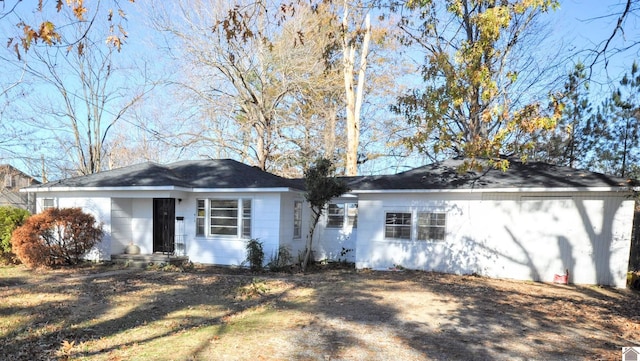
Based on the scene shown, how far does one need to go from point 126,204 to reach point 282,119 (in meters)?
9.04

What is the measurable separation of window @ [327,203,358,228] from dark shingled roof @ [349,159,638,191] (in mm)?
1507

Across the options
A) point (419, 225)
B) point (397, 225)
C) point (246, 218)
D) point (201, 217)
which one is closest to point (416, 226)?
point (419, 225)

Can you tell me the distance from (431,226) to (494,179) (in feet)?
7.31

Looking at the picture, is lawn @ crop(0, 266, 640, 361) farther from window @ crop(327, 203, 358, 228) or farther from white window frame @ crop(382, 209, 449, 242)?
window @ crop(327, 203, 358, 228)

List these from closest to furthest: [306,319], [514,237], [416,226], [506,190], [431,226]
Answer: [306,319], [506,190], [514,237], [431,226], [416,226]

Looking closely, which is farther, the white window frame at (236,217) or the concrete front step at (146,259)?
the white window frame at (236,217)

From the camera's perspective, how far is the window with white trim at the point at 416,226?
1163cm

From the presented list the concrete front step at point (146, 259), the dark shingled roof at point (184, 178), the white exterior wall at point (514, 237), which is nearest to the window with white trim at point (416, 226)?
the white exterior wall at point (514, 237)

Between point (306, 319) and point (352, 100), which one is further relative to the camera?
point (352, 100)

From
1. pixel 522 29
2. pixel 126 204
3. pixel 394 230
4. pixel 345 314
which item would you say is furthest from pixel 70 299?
pixel 522 29

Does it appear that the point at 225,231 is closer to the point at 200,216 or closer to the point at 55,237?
the point at 200,216

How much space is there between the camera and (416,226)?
38.7 ft

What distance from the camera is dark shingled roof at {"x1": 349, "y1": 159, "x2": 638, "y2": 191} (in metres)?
10.4

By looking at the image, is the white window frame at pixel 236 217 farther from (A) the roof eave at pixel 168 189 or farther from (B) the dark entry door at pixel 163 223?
(B) the dark entry door at pixel 163 223
